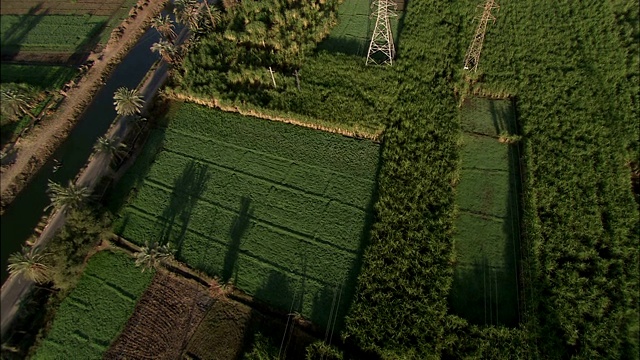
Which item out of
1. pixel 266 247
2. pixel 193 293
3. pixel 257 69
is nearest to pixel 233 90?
pixel 257 69

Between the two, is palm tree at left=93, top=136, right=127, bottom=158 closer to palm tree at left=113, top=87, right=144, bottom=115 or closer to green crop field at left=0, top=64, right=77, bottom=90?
palm tree at left=113, top=87, right=144, bottom=115

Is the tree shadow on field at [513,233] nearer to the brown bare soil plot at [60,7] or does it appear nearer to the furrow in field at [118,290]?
the furrow in field at [118,290]

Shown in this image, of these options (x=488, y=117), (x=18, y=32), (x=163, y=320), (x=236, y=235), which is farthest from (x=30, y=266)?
(x=488, y=117)

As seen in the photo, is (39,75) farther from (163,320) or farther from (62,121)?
(163,320)

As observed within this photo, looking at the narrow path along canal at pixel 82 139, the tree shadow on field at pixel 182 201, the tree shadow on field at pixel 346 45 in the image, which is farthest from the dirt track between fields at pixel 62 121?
the tree shadow on field at pixel 346 45

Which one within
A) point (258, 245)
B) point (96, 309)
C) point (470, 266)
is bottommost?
point (96, 309)

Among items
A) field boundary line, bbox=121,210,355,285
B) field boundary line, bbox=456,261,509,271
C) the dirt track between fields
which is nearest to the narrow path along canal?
the dirt track between fields

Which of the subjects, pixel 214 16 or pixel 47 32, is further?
pixel 47 32
